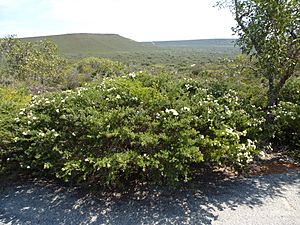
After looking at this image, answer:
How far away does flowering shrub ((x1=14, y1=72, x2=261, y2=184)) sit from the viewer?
399 centimetres

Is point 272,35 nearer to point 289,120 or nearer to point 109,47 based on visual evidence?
point 289,120

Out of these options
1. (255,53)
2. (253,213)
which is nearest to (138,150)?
(253,213)

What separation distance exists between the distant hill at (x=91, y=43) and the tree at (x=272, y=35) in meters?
64.8

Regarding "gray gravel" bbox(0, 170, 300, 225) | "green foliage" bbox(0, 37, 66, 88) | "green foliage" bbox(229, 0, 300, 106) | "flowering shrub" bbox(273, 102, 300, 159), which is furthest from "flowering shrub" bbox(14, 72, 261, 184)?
"green foliage" bbox(0, 37, 66, 88)

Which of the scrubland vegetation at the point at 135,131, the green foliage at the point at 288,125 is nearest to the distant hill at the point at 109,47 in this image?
the green foliage at the point at 288,125

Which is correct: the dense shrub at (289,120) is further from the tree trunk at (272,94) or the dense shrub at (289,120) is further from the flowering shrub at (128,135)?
the flowering shrub at (128,135)

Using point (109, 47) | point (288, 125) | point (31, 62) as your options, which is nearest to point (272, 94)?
point (288, 125)

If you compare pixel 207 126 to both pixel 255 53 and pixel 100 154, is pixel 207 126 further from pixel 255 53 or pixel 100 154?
pixel 255 53

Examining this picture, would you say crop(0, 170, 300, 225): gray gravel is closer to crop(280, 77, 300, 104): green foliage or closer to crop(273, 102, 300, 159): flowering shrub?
crop(273, 102, 300, 159): flowering shrub

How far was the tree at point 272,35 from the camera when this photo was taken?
17.2 ft

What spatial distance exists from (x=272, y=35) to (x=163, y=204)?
131 inches

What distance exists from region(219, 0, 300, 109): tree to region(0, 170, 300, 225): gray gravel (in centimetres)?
194

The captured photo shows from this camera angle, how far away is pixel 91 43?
8081 cm

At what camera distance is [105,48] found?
80000 millimetres
